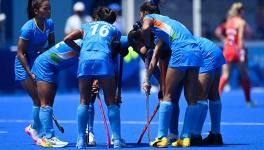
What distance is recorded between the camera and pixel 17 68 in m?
12.5

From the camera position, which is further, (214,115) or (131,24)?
(131,24)

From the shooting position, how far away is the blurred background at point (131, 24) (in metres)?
23.2

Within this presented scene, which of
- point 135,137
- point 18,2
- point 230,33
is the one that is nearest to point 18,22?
point 18,2

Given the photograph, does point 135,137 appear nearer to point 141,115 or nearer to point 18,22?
point 141,115

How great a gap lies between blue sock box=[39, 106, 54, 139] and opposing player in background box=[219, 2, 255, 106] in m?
7.97

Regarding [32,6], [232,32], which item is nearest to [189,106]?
[32,6]

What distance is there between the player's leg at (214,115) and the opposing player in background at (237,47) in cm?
704

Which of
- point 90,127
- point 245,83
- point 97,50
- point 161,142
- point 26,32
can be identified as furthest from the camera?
point 245,83

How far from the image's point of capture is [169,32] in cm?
1159

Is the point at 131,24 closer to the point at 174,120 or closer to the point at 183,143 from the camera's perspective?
the point at 174,120

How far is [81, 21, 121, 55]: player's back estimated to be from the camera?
11.4 metres

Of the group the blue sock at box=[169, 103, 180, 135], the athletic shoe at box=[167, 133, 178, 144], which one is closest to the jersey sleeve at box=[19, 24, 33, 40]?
the blue sock at box=[169, 103, 180, 135]

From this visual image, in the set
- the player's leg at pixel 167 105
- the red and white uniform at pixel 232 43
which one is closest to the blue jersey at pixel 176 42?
the player's leg at pixel 167 105

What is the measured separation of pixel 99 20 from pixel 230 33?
8.50 metres
